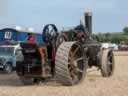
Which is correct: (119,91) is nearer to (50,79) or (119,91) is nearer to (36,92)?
(36,92)

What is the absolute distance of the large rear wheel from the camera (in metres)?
11.5

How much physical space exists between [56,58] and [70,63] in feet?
2.62

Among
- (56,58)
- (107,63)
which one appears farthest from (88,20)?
(56,58)

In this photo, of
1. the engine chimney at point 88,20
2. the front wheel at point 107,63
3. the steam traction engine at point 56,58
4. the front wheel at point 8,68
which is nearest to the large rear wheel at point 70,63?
the steam traction engine at point 56,58

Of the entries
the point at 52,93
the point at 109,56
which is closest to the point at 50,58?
the point at 52,93

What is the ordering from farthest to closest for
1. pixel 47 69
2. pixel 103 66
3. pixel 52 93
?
pixel 103 66
pixel 47 69
pixel 52 93

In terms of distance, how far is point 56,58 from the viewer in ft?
37.9

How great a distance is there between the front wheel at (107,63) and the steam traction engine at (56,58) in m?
1.20

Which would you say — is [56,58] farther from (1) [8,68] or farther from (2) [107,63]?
(1) [8,68]

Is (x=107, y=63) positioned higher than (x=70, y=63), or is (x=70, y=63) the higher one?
(x=70, y=63)

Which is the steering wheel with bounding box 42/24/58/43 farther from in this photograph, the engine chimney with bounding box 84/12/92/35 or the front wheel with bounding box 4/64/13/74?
the front wheel with bounding box 4/64/13/74

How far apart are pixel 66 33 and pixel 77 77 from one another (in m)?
1.69

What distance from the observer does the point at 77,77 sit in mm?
12688

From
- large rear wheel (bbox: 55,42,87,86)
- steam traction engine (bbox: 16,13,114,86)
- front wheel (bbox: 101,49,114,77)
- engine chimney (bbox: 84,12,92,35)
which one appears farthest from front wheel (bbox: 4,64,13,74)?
large rear wheel (bbox: 55,42,87,86)
